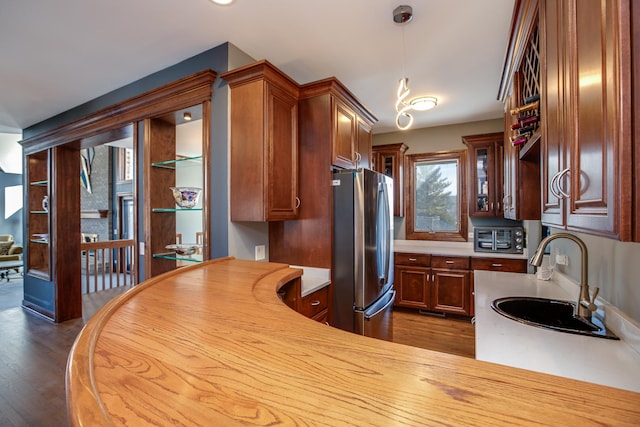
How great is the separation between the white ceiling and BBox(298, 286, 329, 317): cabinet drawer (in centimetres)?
186

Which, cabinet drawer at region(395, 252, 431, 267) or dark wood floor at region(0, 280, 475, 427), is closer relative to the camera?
dark wood floor at region(0, 280, 475, 427)

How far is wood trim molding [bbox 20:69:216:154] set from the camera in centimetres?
227

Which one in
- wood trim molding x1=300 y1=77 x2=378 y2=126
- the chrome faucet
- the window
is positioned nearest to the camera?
the chrome faucet

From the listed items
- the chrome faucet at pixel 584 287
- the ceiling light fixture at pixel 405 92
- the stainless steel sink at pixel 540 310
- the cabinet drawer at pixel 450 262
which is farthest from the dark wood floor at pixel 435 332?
the ceiling light fixture at pixel 405 92

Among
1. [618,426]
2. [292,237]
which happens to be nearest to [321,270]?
[292,237]

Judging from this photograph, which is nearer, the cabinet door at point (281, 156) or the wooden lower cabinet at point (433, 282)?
the cabinet door at point (281, 156)

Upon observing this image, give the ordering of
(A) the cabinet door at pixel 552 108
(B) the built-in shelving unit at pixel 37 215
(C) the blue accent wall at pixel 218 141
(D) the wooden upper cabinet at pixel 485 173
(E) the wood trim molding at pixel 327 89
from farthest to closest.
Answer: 1. (B) the built-in shelving unit at pixel 37 215
2. (D) the wooden upper cabinet at pixel 485 173
3. (E) the wood trim molding at pixel 327 89
4. (C) the blue accent wall at pixel 218 141
5. (A) the cabinet door at pixel 552 108

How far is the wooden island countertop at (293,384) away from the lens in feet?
1.44

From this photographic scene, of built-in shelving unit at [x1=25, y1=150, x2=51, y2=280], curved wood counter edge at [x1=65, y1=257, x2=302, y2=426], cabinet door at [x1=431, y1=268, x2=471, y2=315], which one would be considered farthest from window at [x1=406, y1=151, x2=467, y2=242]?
built-in shelving unit at [x1=25, y1=150, x2=51, y2=280]

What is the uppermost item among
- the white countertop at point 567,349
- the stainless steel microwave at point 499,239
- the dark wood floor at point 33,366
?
the stainless steel microwave at point 499,239

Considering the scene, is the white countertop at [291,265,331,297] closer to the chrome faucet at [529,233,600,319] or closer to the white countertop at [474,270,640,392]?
the white countertop at [474,270,640,392]

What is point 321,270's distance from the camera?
7.88 ft

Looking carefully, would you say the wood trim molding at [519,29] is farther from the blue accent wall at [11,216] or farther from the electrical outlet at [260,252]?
the blue accent wall at [11,216]

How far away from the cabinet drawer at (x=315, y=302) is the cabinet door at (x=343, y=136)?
1.03 metres
